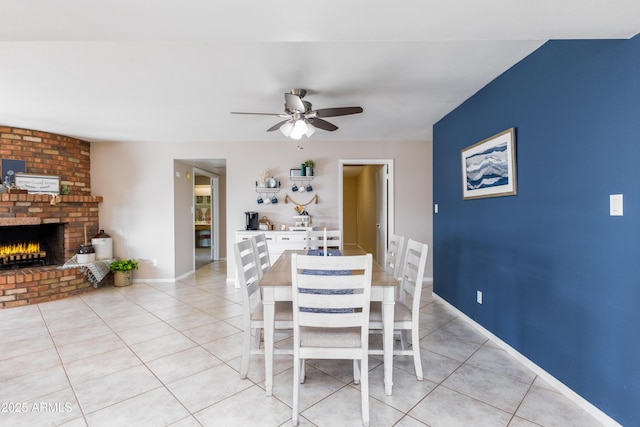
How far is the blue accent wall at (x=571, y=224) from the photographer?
61.6 inches

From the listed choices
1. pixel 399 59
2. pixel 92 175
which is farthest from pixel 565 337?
pixel 92 175

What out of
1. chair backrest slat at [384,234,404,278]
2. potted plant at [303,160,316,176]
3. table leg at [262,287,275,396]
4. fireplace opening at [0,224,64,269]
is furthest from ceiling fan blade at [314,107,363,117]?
fireplace opening at [0,224,64,269]

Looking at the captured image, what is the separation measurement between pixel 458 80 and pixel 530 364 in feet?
7.77

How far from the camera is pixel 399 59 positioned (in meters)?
2.24

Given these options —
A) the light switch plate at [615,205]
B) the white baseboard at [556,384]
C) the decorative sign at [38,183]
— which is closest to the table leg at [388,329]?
the white baseboard at [556,384]

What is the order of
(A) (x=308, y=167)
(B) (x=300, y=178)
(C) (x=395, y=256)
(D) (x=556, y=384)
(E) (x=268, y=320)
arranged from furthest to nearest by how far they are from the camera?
1. (B) (x=300, y=178)
2. (A) (x=308, y=167)
3. (C) (x=395, y=256)
4. (D) (x=556, y=384)
5. (E) (x=268, y=320)

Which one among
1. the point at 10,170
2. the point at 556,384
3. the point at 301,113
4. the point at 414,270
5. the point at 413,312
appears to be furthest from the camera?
the point at 10,170

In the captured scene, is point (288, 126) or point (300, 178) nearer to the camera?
point (288, 126)

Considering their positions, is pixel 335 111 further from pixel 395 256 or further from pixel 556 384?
pixel 556 384

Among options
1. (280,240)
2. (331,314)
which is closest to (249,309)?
(331,314)

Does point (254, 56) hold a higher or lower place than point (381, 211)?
higher

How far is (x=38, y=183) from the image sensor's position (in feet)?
13.6

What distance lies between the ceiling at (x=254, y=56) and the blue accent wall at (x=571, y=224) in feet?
0.79

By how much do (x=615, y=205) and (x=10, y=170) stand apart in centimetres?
622
